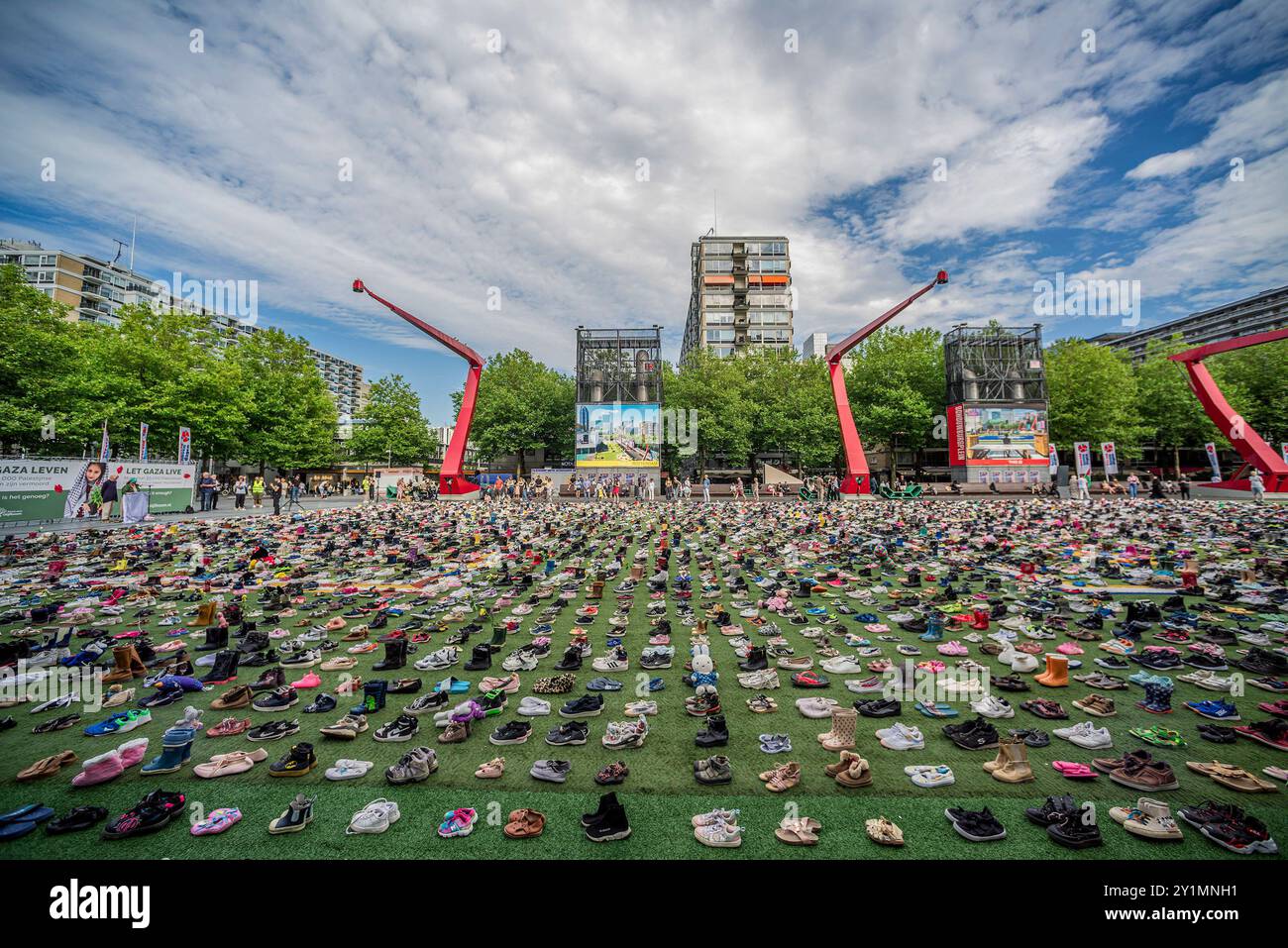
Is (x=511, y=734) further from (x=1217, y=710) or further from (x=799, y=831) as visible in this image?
(x=1217, y=710)

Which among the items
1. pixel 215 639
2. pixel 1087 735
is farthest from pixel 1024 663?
pixel 215 639

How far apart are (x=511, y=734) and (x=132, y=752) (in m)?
2.28

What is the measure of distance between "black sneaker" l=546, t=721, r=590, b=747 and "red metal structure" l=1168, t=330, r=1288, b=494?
35.2 meters

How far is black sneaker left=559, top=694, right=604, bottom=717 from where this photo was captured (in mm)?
3922

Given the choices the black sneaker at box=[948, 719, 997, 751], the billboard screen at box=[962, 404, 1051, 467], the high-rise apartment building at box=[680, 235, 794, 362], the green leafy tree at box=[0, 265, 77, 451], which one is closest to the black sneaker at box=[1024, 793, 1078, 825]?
the black sneaker at box=[948, 719, 997, 751]

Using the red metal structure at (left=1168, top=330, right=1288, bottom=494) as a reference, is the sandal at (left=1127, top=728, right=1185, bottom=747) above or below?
below

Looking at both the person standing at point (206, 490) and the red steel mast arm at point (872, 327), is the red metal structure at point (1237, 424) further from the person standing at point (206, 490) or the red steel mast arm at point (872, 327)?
the person standing at point (206, 490)

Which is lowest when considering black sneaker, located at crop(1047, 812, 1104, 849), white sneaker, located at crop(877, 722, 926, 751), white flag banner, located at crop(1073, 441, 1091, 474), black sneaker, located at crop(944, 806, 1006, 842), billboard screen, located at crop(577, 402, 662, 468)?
white sneaker, located at crop(877, 722, 926, 751)

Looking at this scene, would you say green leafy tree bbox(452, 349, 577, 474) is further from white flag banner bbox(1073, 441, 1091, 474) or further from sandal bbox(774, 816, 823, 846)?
sandal bbox(774, 816, 823, 846)

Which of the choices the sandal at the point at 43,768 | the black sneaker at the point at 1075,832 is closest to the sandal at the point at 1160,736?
the black sneaker at the point at 1075,832

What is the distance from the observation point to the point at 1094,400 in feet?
132

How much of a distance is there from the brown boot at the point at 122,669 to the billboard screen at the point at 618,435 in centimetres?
3373

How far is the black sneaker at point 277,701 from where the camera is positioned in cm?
397
